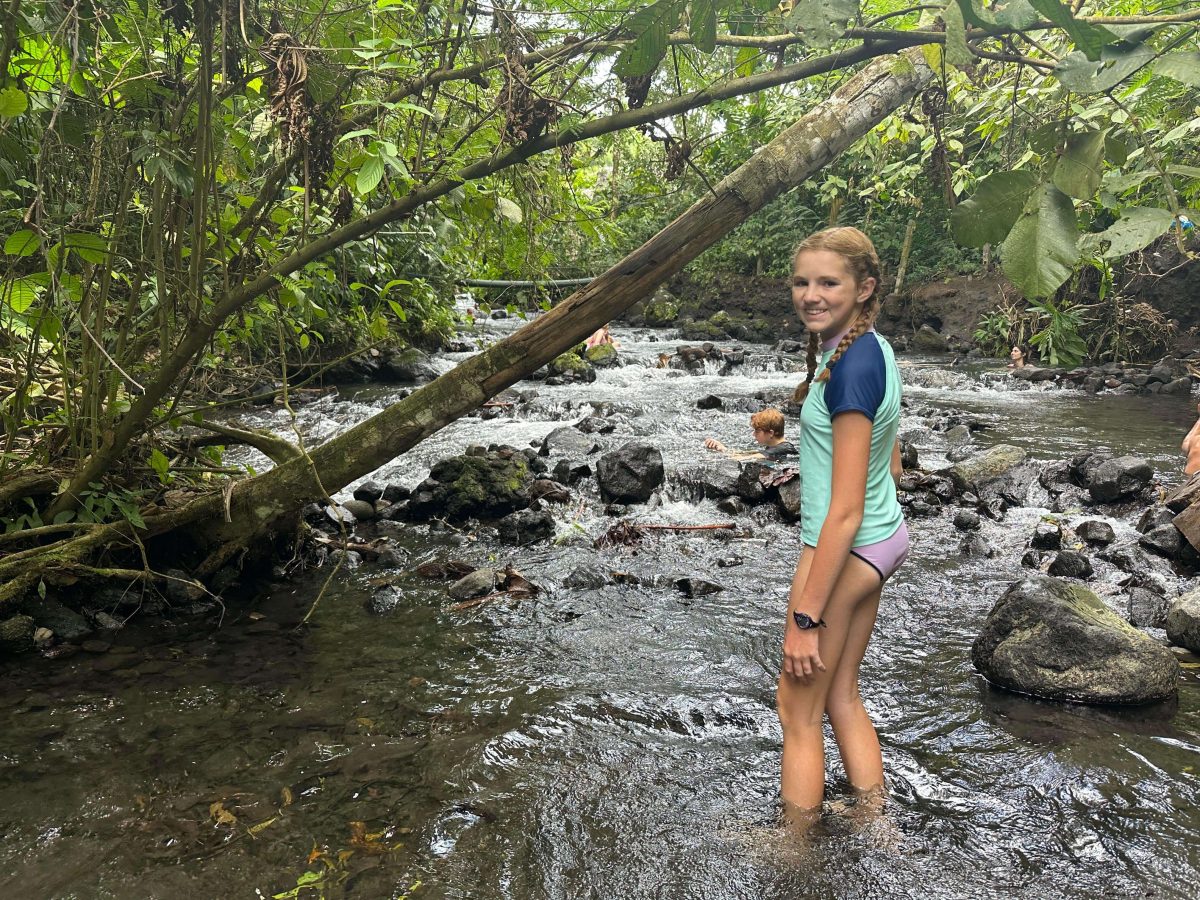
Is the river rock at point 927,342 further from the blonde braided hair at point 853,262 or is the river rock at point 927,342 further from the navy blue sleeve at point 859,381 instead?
the navy blue sleeve at point 859,381

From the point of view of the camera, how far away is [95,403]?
450cm

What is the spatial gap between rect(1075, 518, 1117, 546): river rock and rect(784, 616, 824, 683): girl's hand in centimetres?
528

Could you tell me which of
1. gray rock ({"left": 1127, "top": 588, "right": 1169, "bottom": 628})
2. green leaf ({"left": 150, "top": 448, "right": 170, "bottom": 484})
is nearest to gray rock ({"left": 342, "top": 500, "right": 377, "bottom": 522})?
green leaf ({"left": 150, "top": 448, "right": 170, "bottom": 484})

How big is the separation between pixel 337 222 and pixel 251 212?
21.4 inches

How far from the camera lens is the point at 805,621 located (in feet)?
8.71

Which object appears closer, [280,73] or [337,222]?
[280,73]

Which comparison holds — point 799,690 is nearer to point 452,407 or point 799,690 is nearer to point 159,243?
point 452,407

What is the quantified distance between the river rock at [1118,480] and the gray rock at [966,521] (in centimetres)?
158

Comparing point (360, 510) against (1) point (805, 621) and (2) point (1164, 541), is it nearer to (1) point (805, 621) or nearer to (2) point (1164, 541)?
(1) point (805, 621)

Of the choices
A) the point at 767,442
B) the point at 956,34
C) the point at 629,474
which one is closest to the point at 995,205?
the point at 956,34

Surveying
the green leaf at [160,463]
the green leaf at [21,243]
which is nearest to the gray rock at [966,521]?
the green leaf at [160,463]

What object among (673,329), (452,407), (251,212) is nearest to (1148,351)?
(673,329)

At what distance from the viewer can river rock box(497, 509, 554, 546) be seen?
704 cm

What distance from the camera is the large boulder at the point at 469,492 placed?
7.58 metres
